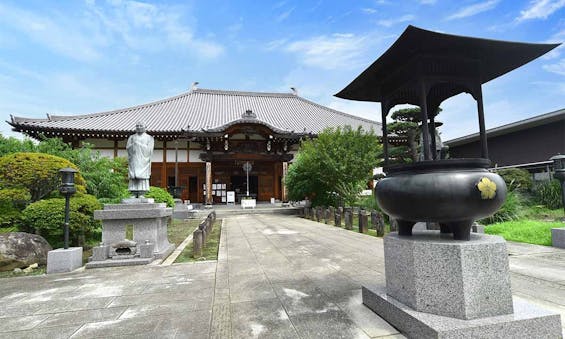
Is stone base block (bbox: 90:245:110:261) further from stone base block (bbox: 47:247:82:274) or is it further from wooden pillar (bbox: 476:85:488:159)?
wooden pillar (bbox: 476:85:488:159)

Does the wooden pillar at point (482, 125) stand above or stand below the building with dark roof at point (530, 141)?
below

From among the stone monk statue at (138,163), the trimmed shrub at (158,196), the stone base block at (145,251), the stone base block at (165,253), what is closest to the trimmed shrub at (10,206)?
the stone monk statue at (138,163)

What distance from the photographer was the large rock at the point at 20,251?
5.70 m

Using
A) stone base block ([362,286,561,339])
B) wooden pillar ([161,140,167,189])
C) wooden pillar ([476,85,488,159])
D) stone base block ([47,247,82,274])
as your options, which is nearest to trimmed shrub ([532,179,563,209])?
wooden pillar ([476,85,488,159])

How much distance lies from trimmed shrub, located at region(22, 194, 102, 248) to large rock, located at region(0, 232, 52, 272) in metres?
0.44

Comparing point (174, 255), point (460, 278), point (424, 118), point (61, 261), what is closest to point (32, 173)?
point (61, 261)

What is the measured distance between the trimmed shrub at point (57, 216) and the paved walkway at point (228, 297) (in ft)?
6.35

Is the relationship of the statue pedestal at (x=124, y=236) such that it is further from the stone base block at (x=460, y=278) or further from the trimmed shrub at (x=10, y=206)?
the stone base block at (x=460, y=278)

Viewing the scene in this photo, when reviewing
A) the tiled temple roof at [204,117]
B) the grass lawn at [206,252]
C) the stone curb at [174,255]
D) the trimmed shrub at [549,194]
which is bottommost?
the stone curb at [174,255]

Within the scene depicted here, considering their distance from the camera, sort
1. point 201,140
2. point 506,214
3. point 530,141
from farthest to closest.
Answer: point 201,140 < point 530,141 < point 506,214

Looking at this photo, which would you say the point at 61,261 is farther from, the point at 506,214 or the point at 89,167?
the point at 506,214

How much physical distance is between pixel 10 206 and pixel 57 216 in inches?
63.6

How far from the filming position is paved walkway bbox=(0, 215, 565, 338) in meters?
2.71

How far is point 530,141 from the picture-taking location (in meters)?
16.6
